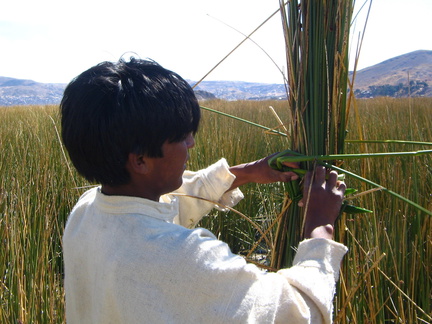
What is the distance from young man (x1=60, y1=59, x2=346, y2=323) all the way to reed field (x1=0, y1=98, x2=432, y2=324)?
299 millimetres

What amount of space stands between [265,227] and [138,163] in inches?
74.9

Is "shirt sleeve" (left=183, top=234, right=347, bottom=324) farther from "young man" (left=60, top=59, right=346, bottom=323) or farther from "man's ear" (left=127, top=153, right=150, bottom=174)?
"man's ear" (left=127, top=153, right=150, bottom=174)

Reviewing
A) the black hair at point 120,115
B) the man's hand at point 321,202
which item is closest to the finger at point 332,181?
the man's hand at point 321,202

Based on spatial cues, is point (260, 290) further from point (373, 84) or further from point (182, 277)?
point (373, 84)

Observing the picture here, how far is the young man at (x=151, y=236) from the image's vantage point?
0.73 m

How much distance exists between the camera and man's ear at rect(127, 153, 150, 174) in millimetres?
841

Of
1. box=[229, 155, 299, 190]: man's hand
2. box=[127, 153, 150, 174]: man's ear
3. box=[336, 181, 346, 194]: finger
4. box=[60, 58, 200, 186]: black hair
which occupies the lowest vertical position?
box=[229, 155, 299, 190]: man's hand

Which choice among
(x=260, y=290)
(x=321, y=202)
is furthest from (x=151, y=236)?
(x=321, y=202)

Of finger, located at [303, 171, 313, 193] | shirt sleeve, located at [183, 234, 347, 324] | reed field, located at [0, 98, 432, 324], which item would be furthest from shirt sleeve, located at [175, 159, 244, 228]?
shirt sleeve, located at [183, 234, 347, 324]

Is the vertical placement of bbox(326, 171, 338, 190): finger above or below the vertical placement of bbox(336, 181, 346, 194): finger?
above

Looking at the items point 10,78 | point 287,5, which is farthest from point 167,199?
point 10,78

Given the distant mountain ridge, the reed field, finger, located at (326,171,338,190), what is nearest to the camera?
finger, located at (326,171,338,190)

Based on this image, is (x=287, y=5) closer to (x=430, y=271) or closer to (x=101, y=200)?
(x=101, y=200)

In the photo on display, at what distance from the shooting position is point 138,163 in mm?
853
